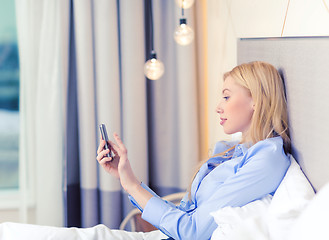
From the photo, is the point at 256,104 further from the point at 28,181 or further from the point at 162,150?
the point at 28,181

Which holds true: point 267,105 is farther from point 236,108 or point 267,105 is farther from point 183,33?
point 183,33

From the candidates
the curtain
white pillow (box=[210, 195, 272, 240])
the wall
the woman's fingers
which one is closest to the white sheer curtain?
the curtain

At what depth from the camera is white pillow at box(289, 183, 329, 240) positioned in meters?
0.81

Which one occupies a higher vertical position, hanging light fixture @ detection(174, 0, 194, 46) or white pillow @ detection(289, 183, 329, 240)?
hanging light fixture @ detection(174, 0, 194, 46)

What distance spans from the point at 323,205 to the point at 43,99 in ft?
6.05

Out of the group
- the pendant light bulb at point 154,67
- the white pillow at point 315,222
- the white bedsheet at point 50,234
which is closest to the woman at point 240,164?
the white bedsheet at point 50,234

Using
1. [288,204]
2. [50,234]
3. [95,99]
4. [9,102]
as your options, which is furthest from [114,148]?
[9,102]

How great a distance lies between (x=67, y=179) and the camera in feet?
8.31

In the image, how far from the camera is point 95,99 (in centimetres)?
248

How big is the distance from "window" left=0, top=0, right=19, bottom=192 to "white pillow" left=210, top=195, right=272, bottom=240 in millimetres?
1748

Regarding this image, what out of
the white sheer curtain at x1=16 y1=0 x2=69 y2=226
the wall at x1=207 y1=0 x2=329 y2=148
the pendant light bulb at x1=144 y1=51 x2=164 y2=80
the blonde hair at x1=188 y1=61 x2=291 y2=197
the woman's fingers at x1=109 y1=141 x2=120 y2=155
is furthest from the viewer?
the white sheer curtain at x1=16 y1=0 x2=69 y2=226

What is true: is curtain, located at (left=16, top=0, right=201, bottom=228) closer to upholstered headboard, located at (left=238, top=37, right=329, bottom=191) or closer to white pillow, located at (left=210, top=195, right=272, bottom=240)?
upholstered headboard, located at (left=238, top=37, right=329, bottom=191)

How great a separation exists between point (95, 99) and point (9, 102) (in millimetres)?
535

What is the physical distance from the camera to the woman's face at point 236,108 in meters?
1.46
